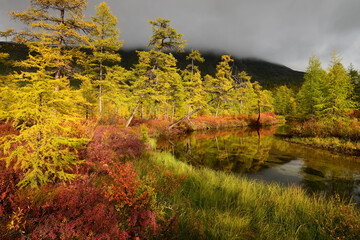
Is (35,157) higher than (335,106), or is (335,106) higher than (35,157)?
(335,106)

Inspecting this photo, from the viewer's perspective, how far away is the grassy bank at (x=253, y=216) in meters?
3.00

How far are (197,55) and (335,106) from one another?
65.1ft

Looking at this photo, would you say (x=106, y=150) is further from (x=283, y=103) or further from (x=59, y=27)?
(x=283, y=103)

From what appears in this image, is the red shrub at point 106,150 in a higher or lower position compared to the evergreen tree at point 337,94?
lower

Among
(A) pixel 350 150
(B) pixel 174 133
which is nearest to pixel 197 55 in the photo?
(B) pixel 174 133

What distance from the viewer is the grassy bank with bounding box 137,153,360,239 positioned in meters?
3.00

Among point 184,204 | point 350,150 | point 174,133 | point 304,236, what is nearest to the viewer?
point 304,236

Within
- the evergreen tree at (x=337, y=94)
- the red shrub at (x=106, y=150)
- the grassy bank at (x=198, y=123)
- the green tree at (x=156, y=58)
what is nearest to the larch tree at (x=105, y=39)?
the green tree at (x=156, y=58)

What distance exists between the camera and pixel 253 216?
3891 mm

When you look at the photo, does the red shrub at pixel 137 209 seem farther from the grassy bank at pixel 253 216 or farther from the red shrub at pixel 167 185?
the grassy bank at pixel 253 216

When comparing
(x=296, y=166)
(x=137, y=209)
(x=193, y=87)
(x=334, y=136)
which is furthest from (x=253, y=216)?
(x=193, y=87)

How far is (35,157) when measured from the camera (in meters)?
3.06

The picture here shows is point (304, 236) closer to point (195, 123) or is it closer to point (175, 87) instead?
point (195, 123)

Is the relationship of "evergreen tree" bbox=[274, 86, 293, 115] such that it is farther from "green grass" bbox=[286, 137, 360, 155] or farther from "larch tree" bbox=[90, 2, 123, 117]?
"larch tree" bbox=[90, 2, 123, 117]
